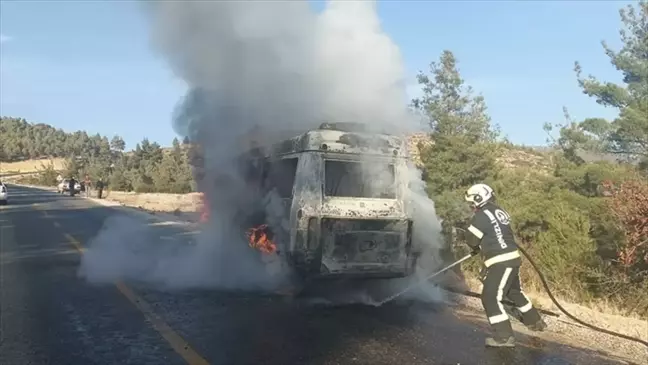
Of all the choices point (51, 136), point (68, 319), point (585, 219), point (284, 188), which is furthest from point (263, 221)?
point (51, 136)

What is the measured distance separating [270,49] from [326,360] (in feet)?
24.8

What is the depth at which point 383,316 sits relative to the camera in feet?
24.6

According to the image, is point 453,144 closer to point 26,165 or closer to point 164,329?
point 164,329

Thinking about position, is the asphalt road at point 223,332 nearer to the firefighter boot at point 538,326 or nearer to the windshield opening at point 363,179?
the firefighter boot at point 538,326

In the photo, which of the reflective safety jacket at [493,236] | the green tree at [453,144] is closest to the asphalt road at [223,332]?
the reflective safety jacket at [493,236]

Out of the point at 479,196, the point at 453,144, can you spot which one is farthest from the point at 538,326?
the point at 453,144

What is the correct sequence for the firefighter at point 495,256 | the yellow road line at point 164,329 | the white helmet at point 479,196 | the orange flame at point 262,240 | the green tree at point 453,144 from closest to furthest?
the yellow road line at point 164,329 < the firefighter at point 495,256 < the white helmet at point 479,196 < the orange flame at point 262,240 < the green tree at point 453,144

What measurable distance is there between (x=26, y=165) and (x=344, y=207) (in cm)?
16120

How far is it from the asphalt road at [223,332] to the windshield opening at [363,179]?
152 cm

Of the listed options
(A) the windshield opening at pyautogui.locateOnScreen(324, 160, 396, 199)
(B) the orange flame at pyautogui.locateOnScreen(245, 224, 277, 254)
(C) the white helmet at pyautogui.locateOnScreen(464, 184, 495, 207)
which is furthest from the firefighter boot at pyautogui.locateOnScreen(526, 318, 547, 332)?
(B) the orange flame at pyautogui.locateOnScreen(245, 224, 277, 254)

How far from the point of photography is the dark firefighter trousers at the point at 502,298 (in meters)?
6.08

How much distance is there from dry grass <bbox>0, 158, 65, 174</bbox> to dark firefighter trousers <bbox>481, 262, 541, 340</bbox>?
145 meters

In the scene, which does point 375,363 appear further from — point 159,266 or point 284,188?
point 159,266

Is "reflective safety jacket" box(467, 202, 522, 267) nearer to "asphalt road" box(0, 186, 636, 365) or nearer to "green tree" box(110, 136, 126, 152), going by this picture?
"asphalt road" box(0, 186, 636, 365)
